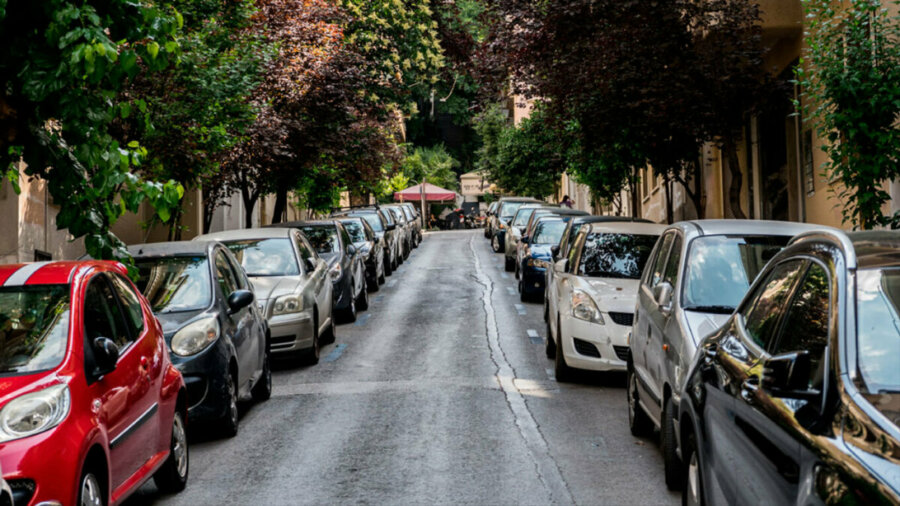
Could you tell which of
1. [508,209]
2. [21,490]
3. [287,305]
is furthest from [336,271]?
[508,209]

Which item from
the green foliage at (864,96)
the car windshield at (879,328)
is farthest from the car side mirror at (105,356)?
the green foliage at (864,96)

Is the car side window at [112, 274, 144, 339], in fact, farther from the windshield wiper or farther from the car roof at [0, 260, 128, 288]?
the windshield wiper

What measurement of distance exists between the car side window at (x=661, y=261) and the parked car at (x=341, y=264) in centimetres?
804

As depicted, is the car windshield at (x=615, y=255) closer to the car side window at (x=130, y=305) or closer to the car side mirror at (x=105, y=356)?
the car side window at (x=130, y=305)

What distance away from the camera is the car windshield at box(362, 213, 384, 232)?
2712 cm

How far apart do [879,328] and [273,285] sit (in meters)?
10.2

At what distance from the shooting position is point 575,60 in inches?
690

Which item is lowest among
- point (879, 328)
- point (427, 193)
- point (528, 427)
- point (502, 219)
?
point (528, 427)

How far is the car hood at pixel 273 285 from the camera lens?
1273 centimetres

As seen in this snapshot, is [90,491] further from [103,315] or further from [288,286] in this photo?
[288,286]

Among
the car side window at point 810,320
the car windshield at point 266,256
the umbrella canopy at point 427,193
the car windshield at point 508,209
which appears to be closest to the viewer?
the car side window at point 810,320

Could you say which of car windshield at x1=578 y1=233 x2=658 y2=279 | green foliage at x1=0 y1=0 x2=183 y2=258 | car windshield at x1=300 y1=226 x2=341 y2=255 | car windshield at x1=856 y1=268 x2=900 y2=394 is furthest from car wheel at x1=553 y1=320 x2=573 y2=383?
car windshield at x1=300 y1=226 x2=341 y2=255

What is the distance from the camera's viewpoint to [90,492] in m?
5.26

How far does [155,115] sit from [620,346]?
289 inches
